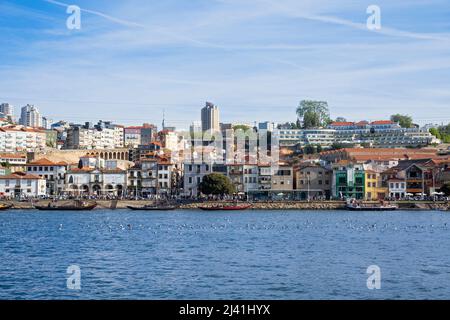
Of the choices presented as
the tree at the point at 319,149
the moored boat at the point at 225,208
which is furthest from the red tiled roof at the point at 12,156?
the tree at the point at 319,149

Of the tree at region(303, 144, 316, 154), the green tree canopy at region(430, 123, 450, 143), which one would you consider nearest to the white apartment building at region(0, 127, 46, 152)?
the tree at region(303, 144, 316, 154)

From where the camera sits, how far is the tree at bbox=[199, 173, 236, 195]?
230ft

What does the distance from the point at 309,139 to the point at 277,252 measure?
10368 cm

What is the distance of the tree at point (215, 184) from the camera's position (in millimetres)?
70062

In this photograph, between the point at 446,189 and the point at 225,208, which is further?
the point at 446,189

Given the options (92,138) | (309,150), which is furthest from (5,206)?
(309,150)

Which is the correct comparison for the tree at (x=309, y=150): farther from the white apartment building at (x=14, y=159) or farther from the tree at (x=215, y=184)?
the tree at (x=215, y=184)

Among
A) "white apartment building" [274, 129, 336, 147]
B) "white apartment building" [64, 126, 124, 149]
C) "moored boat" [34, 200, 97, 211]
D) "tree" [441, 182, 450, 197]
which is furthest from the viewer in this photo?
"white apartment building" [274, 129, 336, 147]

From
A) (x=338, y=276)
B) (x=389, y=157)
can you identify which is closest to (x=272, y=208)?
(x=389, y=157)

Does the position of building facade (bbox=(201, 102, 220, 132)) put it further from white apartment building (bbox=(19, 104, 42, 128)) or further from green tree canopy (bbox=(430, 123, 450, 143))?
white apartment building (bbox=(19, 104, 42, 128))

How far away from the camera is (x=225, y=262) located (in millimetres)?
23156

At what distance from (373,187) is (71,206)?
1214 inches

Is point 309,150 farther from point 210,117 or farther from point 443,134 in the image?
point 443,134

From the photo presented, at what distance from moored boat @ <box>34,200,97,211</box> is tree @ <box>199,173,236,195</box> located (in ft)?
36.1
